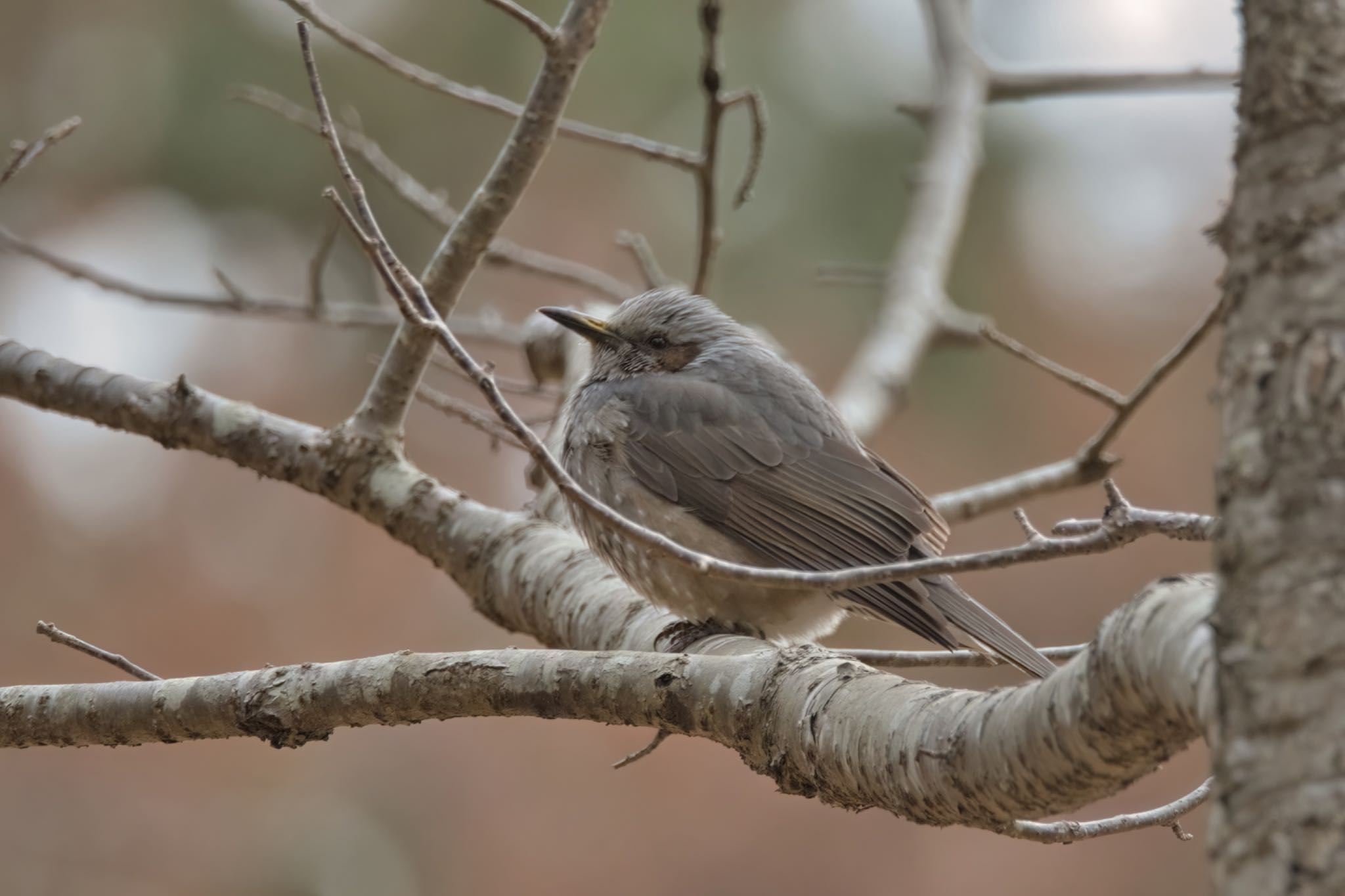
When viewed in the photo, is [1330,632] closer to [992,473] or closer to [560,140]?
[992,473]

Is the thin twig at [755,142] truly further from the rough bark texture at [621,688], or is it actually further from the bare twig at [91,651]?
the bare twig at [91,651]

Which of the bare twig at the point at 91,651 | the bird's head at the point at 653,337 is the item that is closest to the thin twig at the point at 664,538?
the bare twig at the point at 91,651

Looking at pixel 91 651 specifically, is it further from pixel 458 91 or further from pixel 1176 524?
pixel 1176 524

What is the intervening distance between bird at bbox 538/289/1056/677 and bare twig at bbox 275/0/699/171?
66cm

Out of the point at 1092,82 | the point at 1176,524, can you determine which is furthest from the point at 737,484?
the point at 1092,82

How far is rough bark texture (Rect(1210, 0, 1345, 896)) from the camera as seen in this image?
3.61 feet

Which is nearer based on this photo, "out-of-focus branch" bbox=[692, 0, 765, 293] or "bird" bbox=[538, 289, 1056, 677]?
"out-of-focus branch" bbox=[692, 0, 765, 293]

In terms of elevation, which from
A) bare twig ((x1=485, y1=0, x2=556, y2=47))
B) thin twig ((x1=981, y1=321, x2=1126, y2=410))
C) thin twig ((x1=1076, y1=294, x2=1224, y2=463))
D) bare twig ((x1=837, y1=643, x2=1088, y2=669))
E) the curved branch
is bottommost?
the curved branch

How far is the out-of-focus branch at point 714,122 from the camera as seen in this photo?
125 inches

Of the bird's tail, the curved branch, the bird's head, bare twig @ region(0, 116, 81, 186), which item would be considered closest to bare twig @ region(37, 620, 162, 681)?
the curved branch

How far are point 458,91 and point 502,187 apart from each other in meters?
0.70

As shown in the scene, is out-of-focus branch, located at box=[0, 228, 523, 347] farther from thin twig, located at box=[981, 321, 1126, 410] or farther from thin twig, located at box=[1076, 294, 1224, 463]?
thin twig, located at box=[1076, 294, 1224, 463]

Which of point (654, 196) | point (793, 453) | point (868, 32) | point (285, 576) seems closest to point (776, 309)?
point (654, 196)

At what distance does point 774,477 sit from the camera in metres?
3.89
